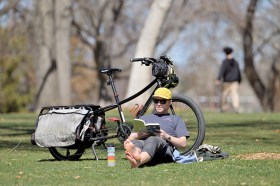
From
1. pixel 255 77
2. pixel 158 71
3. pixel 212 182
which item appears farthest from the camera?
pixel 255 77

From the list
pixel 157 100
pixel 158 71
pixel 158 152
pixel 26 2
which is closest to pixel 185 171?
pixel 158 152

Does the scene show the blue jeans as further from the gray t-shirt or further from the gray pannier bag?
the gray pannier bag

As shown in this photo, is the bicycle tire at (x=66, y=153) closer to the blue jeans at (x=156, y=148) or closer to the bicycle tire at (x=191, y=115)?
the bicycle tire at (x=191, y=115)

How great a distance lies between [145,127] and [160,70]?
1364 millimetres

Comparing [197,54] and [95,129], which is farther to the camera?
[197,54]

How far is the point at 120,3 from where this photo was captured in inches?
1924

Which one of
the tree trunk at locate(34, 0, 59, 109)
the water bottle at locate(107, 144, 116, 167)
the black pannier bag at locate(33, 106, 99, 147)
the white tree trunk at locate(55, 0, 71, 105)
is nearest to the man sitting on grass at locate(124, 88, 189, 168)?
the water bottle at locate(107, 144, 116, 167)

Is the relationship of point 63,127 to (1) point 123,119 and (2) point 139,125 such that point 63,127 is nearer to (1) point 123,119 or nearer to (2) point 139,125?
(1) point 123,119

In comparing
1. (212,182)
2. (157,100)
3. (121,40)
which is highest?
(121,40)

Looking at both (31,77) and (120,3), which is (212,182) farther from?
(31,77)

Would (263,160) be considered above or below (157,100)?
below

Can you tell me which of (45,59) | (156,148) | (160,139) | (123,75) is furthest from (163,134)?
(123,75)

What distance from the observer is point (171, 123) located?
33.7 ft

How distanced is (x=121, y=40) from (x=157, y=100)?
56.8 m
